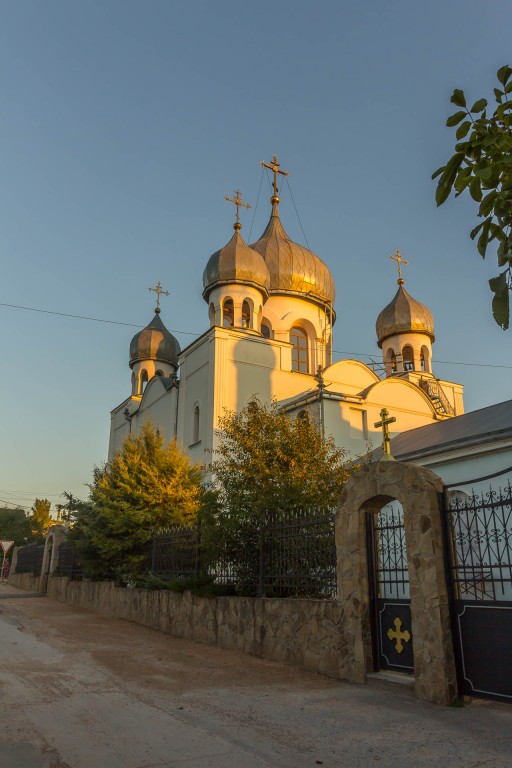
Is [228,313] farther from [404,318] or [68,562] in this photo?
[68,562]

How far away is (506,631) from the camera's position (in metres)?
5.48

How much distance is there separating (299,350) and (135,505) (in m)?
14.6

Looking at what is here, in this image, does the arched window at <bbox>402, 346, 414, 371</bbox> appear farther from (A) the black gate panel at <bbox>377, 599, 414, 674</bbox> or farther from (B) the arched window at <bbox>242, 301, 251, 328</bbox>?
(A) the black gate panel at <bbox>377, 599, 414, 674</bbox>

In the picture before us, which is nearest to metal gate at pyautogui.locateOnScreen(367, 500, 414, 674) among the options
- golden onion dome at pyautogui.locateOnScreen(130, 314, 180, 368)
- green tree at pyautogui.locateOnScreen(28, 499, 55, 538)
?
golden onion dome at pyautogui.locateOnScreen(130, 314, 180, 368)

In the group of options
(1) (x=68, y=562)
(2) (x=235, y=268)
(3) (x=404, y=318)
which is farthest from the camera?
(3) (x=404, y=318)

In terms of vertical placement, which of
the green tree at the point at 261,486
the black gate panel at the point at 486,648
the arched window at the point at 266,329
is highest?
the arched window at the point at 266,329

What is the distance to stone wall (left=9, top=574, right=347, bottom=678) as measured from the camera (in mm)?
7316

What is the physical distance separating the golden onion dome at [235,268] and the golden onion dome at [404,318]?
24.3 ft

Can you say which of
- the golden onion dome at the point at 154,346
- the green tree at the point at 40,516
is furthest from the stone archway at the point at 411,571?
the green tree at the point at 40,516

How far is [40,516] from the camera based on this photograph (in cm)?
5028

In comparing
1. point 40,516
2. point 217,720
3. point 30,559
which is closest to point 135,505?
point 217,720

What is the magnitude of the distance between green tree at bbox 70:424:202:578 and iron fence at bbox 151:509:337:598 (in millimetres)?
2170

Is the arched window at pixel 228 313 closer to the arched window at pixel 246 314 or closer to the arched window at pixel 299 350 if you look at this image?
the arched window at pixel 246 314

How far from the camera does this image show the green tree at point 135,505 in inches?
531
